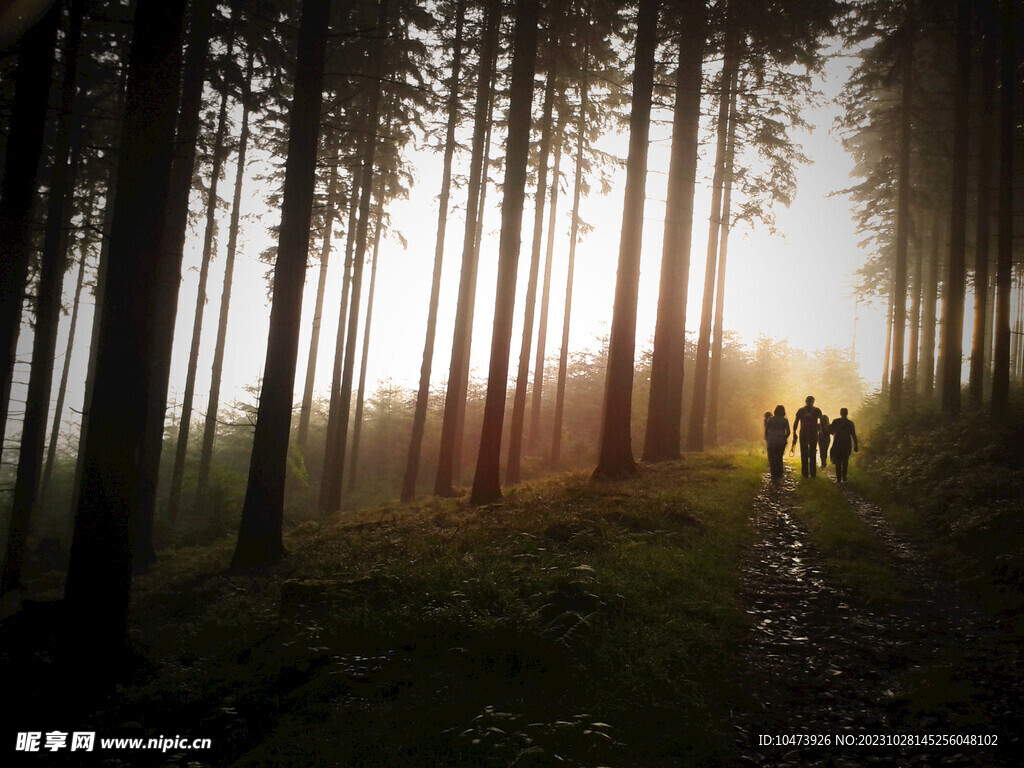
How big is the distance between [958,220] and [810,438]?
818cm

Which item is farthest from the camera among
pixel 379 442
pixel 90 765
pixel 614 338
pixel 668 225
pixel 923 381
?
pixel 379 442

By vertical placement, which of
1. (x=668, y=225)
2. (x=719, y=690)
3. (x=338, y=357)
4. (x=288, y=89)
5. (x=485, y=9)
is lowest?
(x=719, y=690)

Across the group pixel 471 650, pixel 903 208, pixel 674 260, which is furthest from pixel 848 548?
pixel 903 208

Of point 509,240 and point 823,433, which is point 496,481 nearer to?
point 509,240

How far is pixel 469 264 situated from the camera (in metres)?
17.8

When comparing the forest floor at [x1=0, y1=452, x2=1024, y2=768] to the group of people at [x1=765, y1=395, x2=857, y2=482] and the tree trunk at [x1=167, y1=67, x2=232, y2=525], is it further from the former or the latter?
the tree trunk at [x1=167, y1=67, x2=232, y2=525]

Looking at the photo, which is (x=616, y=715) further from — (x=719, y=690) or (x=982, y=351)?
(x=982, y=351)

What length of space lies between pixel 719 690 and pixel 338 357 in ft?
55.6

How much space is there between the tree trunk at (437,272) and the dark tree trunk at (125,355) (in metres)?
11.8

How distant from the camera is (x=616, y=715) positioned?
416 centimetres

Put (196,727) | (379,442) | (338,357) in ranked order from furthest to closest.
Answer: (379,442), (338,357), (196,727)

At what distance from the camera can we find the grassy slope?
3.93m

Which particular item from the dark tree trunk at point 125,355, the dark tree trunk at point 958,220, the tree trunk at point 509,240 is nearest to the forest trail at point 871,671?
the dark tree trunk at point 125,355

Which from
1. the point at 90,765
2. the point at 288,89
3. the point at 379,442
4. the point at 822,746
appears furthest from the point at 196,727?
the point at 379,442
